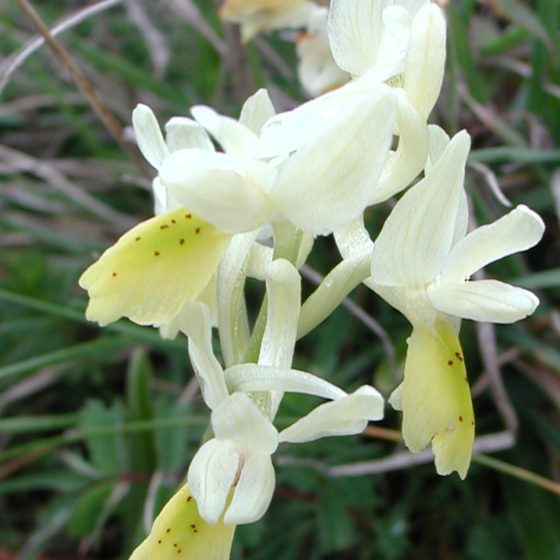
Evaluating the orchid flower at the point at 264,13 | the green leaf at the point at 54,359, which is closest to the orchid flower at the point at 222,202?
the green leaf at the point at 54,359

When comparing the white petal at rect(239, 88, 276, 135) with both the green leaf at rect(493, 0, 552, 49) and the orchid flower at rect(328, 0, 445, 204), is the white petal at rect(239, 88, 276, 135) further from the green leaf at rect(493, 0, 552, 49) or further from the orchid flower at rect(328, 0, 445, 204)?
the green leaf at rect(493, 0, 552, 49)

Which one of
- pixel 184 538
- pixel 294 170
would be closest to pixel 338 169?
pixel 294 170

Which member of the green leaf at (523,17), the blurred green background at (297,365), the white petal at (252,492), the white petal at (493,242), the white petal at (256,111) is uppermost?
the white petal at (256,111)

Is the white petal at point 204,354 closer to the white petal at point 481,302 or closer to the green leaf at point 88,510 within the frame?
the white petal at point 481,302

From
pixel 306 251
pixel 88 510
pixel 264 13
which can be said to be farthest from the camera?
pixel 264 13

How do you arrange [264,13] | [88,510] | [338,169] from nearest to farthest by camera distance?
[338,169] < [88,510] < [264,13]

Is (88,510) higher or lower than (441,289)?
lower

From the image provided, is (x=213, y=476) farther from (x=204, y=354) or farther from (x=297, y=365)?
(x=297, y=365)

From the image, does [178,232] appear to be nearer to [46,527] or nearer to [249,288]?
[46,527]
